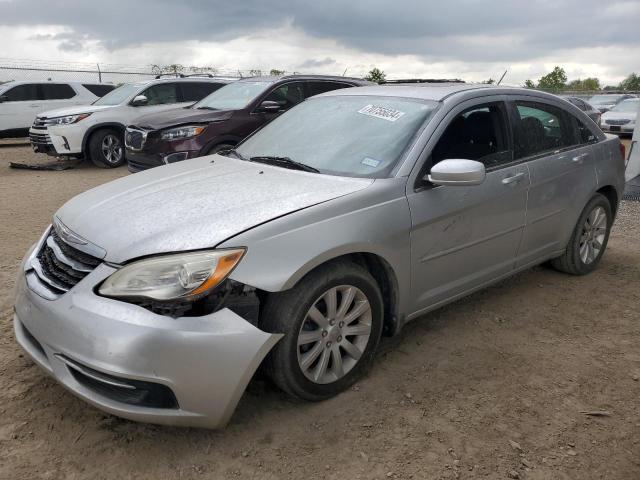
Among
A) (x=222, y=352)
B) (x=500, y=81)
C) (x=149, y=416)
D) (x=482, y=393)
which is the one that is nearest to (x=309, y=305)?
(x=222, y=352)

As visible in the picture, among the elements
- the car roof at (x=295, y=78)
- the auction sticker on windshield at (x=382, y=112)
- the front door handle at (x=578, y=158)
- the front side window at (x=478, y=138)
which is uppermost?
the car roof at (x=295, y=78)

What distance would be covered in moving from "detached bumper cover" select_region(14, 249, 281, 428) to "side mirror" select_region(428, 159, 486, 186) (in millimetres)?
1242

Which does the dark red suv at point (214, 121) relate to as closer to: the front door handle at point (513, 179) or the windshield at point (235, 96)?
the windshield at point (235, 96)

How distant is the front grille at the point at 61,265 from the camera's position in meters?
2.54

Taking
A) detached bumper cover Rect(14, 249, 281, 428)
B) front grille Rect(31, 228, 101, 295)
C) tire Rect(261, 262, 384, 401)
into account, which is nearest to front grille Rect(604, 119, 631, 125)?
tire Rect(261, 262, 384, 401)

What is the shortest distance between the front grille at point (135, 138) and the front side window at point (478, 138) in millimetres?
5357

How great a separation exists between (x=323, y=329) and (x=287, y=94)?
6063 mm

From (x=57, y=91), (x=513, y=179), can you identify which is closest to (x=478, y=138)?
(x=513, y=179)

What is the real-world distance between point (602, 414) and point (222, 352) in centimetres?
195

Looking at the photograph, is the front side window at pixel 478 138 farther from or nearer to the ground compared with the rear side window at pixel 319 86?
nearer to the ground

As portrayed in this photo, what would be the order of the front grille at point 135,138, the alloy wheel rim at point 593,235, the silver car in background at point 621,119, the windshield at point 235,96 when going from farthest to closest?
the silver car in background at point 621,119, the windshield at point 235,96, the front grille at point 135,138, the alloy wheel rim at point 593,235

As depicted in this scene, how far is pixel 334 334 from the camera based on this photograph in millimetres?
2812

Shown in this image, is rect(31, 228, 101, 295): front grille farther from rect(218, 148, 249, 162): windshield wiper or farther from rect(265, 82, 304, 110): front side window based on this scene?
rect(265, 82, 304, 110): front side window

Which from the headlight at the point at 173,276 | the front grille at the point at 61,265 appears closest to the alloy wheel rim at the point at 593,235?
the headlight at the point at 173,276
